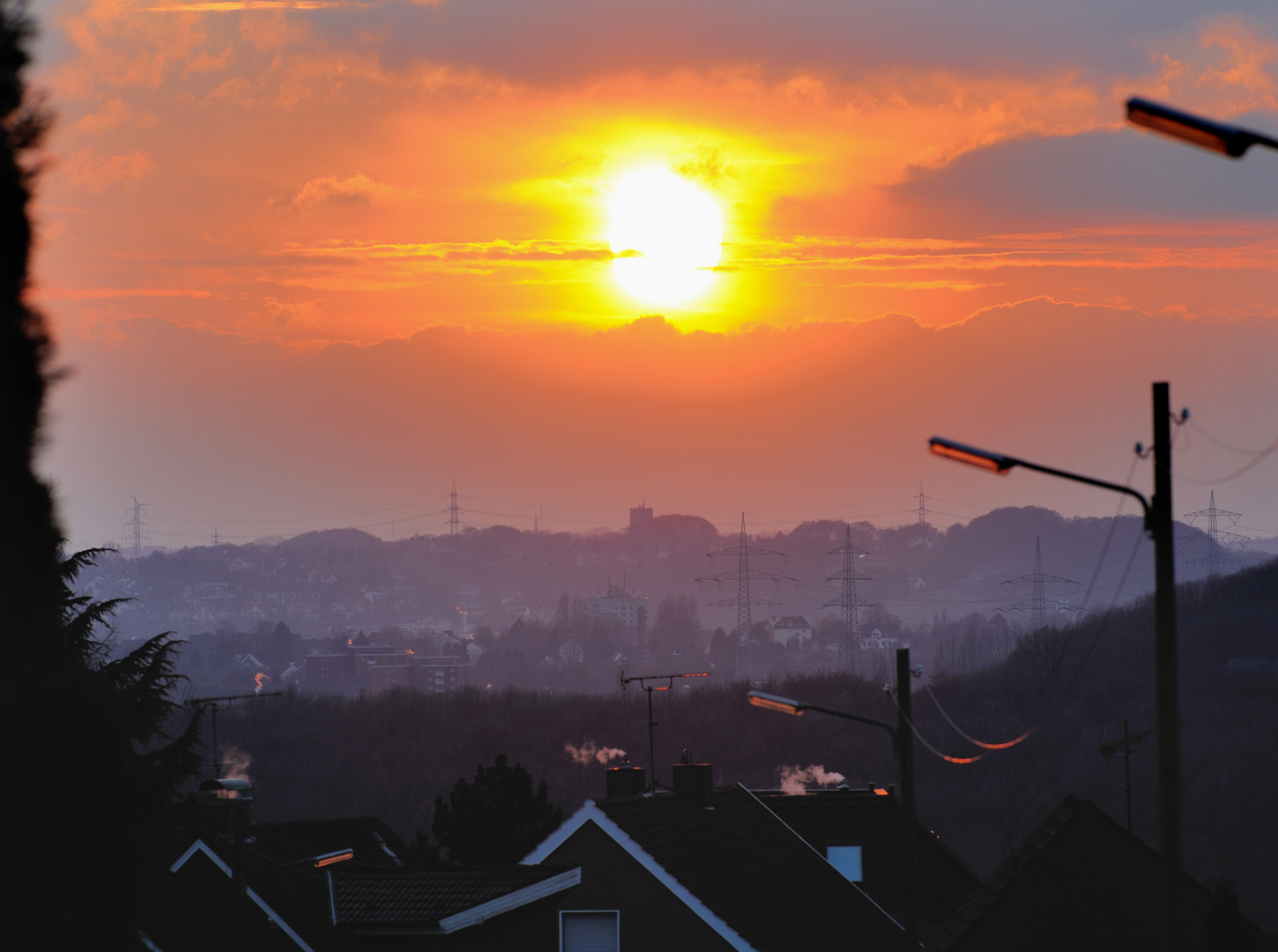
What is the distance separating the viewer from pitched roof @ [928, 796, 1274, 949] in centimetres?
2434

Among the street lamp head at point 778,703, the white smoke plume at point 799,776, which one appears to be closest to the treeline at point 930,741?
the white smoke plume at point 799,776

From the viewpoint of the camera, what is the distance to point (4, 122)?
16.6m

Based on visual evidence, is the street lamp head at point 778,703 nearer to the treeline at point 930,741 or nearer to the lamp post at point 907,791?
the lamp post at point 907,791

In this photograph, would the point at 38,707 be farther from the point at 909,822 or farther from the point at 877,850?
the point at 877,850

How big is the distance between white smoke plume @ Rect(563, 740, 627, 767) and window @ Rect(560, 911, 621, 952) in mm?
96852

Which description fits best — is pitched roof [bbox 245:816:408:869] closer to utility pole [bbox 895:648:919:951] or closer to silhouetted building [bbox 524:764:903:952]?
silhouetted building [bbox 524:764:903:952]

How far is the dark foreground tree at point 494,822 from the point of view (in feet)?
180

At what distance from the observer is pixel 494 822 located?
182 ft

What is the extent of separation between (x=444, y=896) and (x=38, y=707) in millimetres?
14339

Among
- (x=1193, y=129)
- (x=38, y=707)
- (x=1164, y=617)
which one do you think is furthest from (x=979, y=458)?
(x=38, y=707)

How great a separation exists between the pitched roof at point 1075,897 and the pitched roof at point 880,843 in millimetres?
10493

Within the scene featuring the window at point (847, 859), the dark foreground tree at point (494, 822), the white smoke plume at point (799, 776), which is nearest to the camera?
the window at point (847, 859)

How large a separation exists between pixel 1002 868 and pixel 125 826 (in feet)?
51.9

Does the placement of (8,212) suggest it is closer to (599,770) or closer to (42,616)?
(42,616)
